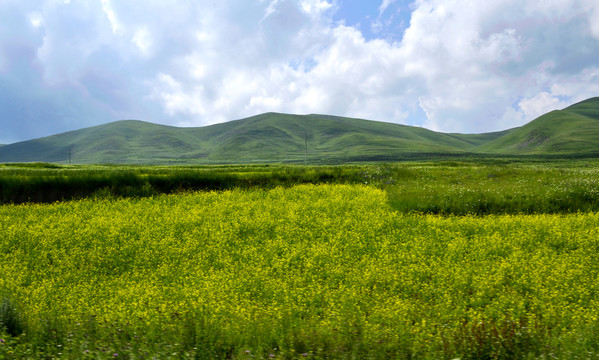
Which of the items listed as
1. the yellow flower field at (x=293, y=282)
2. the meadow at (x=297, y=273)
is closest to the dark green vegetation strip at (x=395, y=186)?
the meadow at (x=297, y=273)

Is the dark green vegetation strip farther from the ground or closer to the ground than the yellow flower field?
farther from the ground

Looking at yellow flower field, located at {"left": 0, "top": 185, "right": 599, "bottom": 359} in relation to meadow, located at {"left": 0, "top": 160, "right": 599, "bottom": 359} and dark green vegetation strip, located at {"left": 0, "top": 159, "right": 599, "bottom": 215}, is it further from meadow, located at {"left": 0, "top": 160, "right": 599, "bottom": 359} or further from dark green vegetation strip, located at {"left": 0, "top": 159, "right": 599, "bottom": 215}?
Answer: dark green vegetation strip, located at {"left": 0, "top": 159, "right": 599, "bottom": 215}

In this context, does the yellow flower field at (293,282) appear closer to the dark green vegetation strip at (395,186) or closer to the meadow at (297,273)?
the meadow at (297,273)

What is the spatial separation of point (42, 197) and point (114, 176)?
3.84 meters

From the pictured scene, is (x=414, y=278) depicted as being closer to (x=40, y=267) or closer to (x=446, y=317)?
(x=446, y=317)

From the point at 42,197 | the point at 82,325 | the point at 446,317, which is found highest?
the point at 42,197

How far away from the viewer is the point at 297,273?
10.3 m

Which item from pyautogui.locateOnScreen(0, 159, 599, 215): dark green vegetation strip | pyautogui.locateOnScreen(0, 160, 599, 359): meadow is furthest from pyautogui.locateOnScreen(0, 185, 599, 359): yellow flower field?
pyautogui.locateOnScreen(0, 159, 599, 215): dark green vegetation strip

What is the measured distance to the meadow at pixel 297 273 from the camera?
5.96m

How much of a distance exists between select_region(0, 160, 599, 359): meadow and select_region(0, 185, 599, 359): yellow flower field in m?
0.05

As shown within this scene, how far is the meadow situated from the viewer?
5.96 m

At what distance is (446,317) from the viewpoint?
7523 mm

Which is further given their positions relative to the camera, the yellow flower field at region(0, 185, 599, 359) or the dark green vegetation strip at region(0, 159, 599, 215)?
the dark green vegetation strip at region(0, 159, 599, 215)

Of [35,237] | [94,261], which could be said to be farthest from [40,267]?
[35,237]
